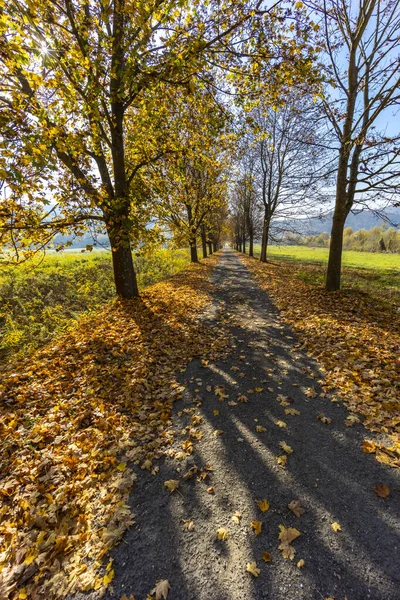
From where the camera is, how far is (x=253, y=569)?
7.55 ft

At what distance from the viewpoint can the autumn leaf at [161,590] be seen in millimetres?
2160

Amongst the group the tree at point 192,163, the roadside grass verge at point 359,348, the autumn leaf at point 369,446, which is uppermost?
the tree at point 192,163

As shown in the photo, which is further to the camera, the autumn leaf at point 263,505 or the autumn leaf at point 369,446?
the autumn leaf at point 369,446

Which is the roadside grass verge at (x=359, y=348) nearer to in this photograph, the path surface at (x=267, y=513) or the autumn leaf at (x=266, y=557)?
the path surface at (x=267, y=513)

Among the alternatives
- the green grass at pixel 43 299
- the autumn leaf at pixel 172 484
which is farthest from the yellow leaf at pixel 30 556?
the green grass at pixel 43 299

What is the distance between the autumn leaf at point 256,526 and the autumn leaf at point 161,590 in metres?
0.94

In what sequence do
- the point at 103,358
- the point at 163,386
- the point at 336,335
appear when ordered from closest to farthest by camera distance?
the point at 163,386, the point at 103,358, the point at 336,335

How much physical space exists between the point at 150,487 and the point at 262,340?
462 centimetres

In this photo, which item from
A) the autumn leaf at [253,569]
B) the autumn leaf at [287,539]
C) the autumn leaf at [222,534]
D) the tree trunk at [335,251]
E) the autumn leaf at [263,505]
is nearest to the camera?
the autumn leaf at [253,569]

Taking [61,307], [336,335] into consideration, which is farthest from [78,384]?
[336,335]

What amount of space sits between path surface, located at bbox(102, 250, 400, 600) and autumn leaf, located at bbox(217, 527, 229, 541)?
4 centimetres

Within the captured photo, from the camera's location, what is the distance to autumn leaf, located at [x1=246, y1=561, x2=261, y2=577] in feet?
7.44

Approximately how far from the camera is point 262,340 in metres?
6.90

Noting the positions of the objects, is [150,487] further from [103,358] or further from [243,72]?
[243,72]
